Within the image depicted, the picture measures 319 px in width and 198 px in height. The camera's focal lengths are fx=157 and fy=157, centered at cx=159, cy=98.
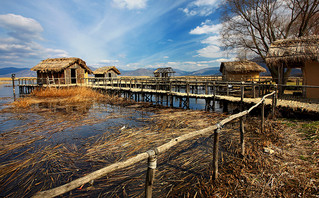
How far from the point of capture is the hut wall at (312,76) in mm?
10539

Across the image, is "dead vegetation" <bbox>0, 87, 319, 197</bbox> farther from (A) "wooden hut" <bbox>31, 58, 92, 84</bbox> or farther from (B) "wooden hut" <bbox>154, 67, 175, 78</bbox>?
(B) "wooden hut" <bbox>154, 67, 175, 78</bbox>

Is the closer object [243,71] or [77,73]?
[243,71]

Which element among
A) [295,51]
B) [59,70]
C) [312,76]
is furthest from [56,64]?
[312,76]

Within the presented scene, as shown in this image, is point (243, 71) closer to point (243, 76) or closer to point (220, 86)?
point (243, 76)

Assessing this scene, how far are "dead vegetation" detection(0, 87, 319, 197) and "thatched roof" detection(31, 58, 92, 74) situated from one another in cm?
1912

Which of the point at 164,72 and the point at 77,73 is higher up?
the point at 164,72

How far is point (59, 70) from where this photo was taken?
76.5 feet

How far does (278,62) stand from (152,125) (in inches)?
398

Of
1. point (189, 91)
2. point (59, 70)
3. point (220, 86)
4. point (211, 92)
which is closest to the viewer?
point (189, 91)

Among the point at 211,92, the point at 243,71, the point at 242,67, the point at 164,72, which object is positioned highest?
the point at 164,72

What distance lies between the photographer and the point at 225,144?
569cm

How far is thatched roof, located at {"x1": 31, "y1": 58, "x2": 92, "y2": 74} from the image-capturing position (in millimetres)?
23578

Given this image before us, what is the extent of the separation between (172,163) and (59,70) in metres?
24.9

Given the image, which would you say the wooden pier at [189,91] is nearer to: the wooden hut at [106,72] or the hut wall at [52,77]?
the hut wall at [52,77]
